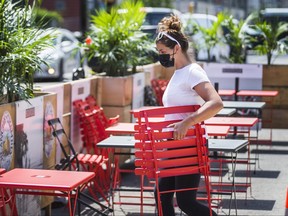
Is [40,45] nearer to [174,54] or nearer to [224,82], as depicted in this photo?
[174,54]

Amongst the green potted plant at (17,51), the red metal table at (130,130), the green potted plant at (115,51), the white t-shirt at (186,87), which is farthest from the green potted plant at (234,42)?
the white t-shirt at (186,87)

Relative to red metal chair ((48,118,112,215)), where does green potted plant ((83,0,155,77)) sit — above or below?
above

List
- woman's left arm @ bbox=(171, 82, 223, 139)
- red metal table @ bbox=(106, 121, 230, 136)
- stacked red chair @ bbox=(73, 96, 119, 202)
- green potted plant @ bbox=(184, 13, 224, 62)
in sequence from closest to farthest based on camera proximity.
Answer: woman's left arm @ bbox=(171, 82, 223, 139), red metal table @ bbox=(106, 121, 230, 136), stacked red chair @ bbox=(73, 96, 119, 202), green potted plant @ bbox=(184, 13, 224, 62)

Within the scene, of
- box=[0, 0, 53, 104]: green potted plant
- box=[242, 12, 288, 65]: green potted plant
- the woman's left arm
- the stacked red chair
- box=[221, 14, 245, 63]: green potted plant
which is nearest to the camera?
the woman's left arm

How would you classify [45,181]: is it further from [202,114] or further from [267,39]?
[267,39]

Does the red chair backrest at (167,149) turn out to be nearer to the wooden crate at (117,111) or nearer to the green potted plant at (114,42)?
the wooden crate at (117,111)

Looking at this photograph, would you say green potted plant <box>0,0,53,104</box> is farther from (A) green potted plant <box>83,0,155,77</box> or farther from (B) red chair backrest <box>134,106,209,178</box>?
(A) green potted plant <box>83,0,155,77</box>

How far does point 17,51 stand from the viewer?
7629 mm

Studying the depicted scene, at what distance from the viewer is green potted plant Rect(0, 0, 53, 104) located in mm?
7566

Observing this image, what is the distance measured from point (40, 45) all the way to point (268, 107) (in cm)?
729

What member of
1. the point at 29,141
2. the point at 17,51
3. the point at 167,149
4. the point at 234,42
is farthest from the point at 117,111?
the point at 167,149

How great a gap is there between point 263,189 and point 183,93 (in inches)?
150

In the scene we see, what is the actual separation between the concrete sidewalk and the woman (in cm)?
223

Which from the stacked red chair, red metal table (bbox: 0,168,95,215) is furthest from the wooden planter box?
red metal table (bbox: 0,168,95,215)
